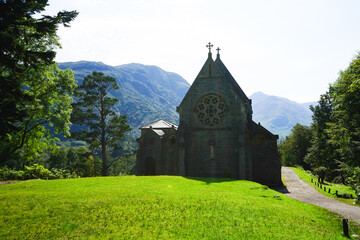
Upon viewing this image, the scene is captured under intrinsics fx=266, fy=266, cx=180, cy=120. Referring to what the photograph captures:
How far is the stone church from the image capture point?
3028 centimetres

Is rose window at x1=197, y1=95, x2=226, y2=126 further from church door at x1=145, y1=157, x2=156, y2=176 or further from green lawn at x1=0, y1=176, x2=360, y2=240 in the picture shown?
green lawn at x1=0, y1=176, x2=360, y2=240

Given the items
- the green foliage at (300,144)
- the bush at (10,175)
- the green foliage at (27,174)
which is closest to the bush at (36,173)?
the green foliage at (27,174)

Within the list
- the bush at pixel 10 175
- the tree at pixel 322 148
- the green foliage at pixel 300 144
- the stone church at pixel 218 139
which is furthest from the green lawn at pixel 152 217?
the green foliage at pixel 300 144

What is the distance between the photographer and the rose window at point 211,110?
103 ft

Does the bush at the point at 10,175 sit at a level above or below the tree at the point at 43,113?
below

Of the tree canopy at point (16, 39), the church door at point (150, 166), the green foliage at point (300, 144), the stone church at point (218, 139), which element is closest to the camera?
the tree canopy at point (16, 39)

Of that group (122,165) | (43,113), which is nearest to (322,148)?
(122,165)

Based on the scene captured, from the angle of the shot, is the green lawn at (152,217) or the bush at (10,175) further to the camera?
the bush at (10,175)

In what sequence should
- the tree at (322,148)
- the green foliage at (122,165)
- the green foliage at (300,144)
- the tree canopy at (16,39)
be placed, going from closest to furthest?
the tree canopy at (16,39), the tree at (322,148), the green foliage at (122,165), the green foliage at (300,144)

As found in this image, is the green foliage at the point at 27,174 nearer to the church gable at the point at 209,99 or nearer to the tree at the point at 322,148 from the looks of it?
the church gable at the point at 209,99

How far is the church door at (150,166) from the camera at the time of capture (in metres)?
35.1

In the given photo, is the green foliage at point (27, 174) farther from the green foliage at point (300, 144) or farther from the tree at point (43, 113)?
the green foliage at point (300, 144)

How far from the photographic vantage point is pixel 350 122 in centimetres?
2514

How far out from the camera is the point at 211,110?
31.8 metres
